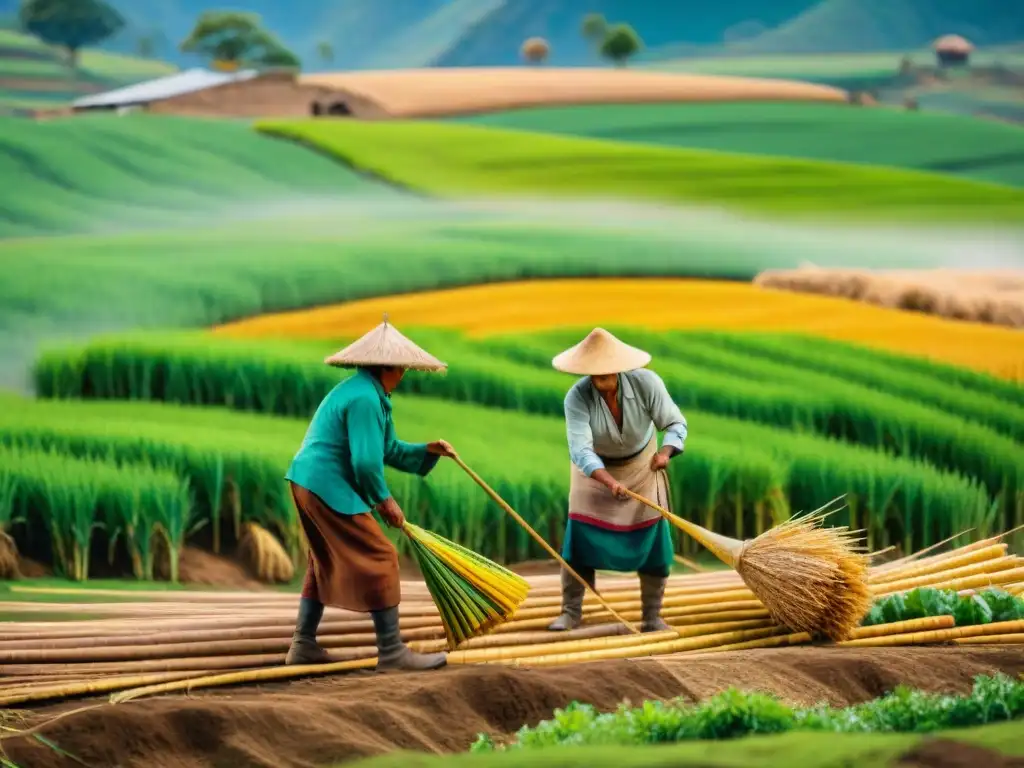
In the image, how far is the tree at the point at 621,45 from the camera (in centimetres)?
1641

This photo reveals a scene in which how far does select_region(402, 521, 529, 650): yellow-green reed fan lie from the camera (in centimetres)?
576

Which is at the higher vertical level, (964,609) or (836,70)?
(836,70)

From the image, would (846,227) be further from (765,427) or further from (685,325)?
(765,427)

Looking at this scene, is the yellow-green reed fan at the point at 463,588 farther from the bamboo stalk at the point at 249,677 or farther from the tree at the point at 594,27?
the tree at the point at 594,27

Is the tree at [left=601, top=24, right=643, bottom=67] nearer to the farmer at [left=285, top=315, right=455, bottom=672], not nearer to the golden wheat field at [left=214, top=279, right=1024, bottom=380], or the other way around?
the golden wheat field at [left=214, top=279, right=1024, bottom=380]

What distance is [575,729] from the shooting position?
15.0 ft

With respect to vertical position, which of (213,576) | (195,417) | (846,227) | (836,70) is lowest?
(213,576)

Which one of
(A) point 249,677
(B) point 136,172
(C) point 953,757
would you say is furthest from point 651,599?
(B) point 136,172

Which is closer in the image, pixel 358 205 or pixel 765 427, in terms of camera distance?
pixel 765 427

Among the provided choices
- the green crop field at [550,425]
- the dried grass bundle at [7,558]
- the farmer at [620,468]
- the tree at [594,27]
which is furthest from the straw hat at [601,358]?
the tree at [594,27]

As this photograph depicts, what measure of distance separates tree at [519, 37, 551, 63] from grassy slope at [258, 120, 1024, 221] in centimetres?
328

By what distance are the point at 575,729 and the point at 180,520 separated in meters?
3.62

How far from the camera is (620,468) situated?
6363mm

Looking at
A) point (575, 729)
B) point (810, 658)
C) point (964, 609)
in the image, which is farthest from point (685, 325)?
point (575, 729)
